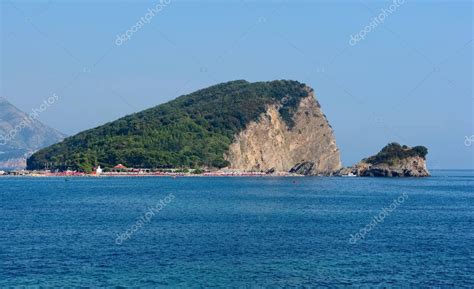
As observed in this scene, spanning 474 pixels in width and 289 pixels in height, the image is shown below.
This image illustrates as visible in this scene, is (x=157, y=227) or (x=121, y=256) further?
(x=157, y=227)

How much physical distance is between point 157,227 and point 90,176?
141450 mm

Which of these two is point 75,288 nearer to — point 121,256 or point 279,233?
point 121,256

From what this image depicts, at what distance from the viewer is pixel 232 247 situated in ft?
151

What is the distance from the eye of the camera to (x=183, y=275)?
3641cm

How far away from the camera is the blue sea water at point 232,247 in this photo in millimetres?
36062

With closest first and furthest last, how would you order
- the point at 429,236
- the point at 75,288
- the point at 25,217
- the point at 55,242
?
the point at 75,288 → the point at 55,242 → the point at 429,236 → the point at 25,217

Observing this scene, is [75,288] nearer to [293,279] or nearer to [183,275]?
[183,275]

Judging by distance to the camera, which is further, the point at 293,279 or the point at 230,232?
the point at 230,232

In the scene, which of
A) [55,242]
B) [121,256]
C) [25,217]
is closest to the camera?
[121,256]

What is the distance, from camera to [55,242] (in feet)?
156

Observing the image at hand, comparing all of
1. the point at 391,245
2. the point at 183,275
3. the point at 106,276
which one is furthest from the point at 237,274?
the point at 391,245

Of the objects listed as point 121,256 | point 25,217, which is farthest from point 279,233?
point 25,217

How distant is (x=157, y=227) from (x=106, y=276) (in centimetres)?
2113

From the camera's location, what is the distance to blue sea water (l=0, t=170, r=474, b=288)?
36.1m
